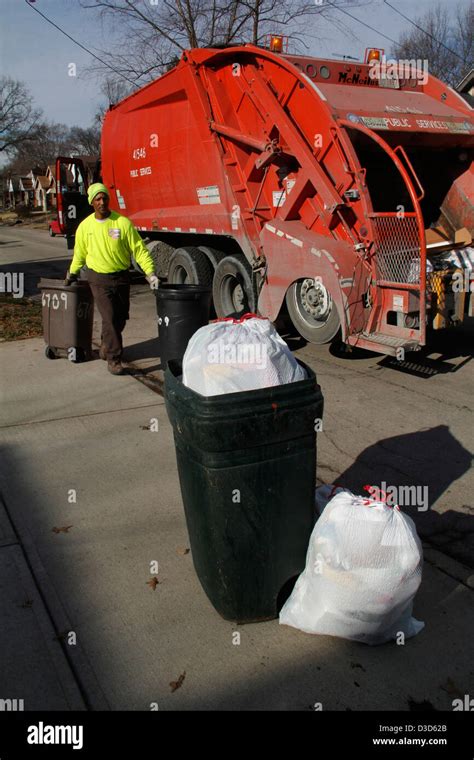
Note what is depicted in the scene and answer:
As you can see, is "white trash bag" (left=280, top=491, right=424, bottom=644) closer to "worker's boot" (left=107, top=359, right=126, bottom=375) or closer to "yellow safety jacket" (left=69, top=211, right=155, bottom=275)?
"worker's boot" (left=107, top=359, right=126, bottom=375)

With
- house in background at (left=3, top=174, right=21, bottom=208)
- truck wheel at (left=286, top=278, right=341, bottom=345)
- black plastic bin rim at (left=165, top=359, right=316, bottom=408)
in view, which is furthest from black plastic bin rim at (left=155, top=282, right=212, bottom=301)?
house in background at (left=3, top=174, right=21, bottom=208)

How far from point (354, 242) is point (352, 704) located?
4154 mm

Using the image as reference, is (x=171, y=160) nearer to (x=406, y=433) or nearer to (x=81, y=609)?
(x=406, y=433)

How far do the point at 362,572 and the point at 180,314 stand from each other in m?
4.19

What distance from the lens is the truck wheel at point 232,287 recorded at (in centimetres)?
720

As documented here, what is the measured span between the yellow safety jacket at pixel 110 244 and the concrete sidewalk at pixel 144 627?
2.40m

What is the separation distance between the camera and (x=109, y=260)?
620 centimetres

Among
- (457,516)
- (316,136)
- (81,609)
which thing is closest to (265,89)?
(316,136)

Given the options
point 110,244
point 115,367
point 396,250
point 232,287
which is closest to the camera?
point 396,250

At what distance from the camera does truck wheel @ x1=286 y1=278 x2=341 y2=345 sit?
610 cm

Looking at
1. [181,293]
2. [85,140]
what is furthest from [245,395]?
[85,140]

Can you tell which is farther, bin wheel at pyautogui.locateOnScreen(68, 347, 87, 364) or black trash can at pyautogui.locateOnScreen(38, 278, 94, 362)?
bin wheel at pyautogui.locateOnScreen(68, 347, 87, 364)

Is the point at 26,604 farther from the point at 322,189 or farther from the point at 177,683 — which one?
the point at 322,189

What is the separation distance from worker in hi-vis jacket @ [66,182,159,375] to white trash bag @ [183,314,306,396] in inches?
144
